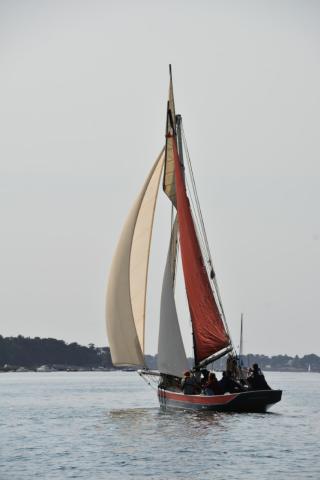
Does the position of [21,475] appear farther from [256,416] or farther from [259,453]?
[256,416]

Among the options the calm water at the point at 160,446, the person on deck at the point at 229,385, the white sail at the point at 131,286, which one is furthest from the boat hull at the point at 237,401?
the white sail at the point at 131,286

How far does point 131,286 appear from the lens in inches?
1940

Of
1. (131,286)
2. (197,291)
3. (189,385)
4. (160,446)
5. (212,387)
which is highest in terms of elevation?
(131,286)

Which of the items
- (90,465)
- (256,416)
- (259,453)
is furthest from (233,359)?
(90,465)

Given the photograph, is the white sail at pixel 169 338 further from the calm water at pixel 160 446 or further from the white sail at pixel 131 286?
the calm water at pixel 160 446

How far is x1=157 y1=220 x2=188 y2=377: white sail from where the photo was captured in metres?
47.1

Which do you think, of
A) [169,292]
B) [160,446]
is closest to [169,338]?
[169,292]

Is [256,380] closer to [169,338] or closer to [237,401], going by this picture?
[237,401]

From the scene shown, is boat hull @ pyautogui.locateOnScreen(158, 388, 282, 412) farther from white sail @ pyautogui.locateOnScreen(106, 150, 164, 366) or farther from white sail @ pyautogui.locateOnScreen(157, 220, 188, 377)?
white sail @ pyautogui.locateOnScreen(106, 150, 164, 366)

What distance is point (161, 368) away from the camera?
1889 inches

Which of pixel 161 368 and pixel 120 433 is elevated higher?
pixel 161 368

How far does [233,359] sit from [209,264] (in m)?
5.11

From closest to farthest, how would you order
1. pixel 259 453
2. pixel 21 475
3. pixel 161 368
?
pixel 21 475 < pixel 259 453 < pixel 161 368

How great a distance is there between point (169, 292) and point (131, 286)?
263cm
